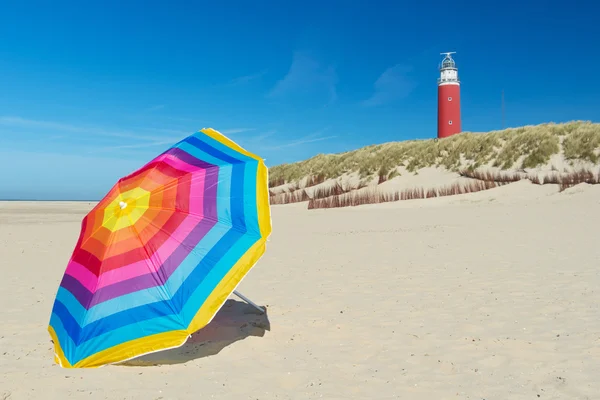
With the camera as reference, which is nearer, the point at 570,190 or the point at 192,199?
the point at 192,199

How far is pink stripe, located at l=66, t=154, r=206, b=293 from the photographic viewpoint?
352 cm

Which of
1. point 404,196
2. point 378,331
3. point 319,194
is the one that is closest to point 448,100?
point 319,194

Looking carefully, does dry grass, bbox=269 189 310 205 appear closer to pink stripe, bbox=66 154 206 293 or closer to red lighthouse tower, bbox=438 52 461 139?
red lighthouse tower, bbox=438 52 461 139

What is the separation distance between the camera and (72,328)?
12.0ft

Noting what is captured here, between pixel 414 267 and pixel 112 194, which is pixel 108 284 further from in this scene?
pixel 414 267

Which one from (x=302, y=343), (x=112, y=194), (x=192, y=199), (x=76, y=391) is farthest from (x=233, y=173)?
(x=76, y=391)

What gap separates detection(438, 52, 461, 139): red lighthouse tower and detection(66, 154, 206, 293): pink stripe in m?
38.8

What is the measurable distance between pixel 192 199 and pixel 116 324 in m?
1.08

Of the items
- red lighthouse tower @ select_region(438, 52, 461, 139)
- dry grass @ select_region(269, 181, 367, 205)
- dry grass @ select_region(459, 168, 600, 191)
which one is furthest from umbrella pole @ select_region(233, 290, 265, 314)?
red lighthouse tower @ select_region(438, 52, 461, 139)

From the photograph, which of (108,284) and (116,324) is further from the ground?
(108,284)

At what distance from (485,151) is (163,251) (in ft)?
75.3

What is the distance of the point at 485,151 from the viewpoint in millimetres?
23844

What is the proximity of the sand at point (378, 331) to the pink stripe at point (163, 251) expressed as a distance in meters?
0.73

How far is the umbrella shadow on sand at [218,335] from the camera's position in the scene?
4.09 m
